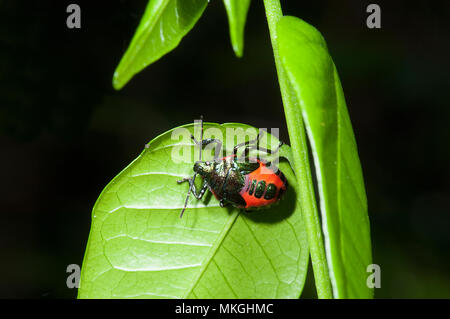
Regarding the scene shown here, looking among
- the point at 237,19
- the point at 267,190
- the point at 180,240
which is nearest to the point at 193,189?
the point at 180,240

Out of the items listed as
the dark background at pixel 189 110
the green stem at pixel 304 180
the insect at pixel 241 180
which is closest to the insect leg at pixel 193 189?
the insect at pixel 241 180

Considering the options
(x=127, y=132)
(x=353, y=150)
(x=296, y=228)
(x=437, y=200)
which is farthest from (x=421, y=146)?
(x=353, y=150)

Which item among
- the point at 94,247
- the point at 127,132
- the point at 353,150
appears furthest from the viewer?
the point at 127,132

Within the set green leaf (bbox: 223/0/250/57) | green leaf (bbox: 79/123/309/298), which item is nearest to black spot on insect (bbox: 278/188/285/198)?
green leaf (bbox: 79/123/309/298)

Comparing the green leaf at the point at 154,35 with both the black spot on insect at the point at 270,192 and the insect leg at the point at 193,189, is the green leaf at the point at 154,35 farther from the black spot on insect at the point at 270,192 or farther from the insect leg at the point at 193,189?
the black spot on insect at the point at 270,192

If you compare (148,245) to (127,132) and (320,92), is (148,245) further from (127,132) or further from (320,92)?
(127,132)
